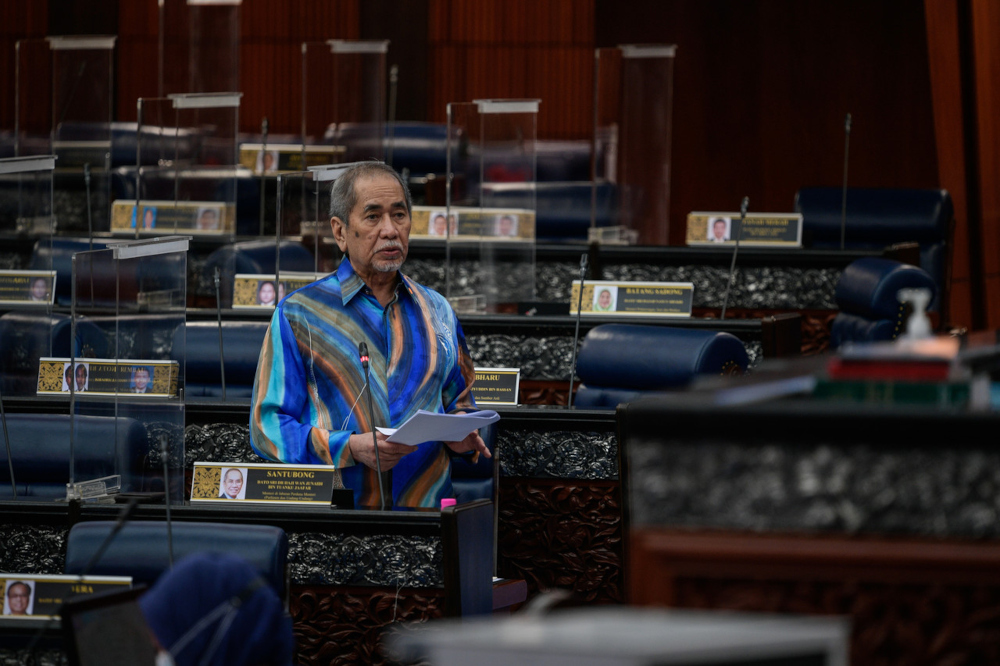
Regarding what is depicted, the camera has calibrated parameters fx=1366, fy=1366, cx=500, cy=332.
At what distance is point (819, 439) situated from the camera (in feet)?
4.12

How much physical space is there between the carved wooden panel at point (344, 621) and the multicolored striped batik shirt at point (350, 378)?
8.8 inches

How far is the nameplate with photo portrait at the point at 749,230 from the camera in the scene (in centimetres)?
543

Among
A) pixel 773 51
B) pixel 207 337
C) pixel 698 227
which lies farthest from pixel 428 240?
pixel 773 51

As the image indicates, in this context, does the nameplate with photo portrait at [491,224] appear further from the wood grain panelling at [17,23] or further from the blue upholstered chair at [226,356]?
the wood grain panelling at [17,23]

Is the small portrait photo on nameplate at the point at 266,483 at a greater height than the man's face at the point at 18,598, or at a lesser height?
greater

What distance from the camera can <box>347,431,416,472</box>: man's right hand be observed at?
9.46 ft

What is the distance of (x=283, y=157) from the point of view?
22.0ft

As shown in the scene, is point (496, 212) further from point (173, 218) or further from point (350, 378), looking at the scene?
point (350, 378)

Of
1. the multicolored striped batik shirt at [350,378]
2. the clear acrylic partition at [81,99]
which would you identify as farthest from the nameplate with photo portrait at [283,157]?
the multicolored striped batik shirt at [350,378]

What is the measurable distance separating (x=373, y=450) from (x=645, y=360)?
1260 millimetres

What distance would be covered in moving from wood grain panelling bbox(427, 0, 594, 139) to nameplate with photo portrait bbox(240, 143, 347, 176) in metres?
2.06

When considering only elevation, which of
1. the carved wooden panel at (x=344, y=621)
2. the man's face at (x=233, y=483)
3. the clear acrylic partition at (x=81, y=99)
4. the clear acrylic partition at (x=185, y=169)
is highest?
the clear acrylic partition at (x=81, y=99)

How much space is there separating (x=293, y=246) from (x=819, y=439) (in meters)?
3.99

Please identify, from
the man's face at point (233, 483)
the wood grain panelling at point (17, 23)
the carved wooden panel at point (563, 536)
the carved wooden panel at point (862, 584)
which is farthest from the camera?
the wood grain panelling at point (17, 23)
